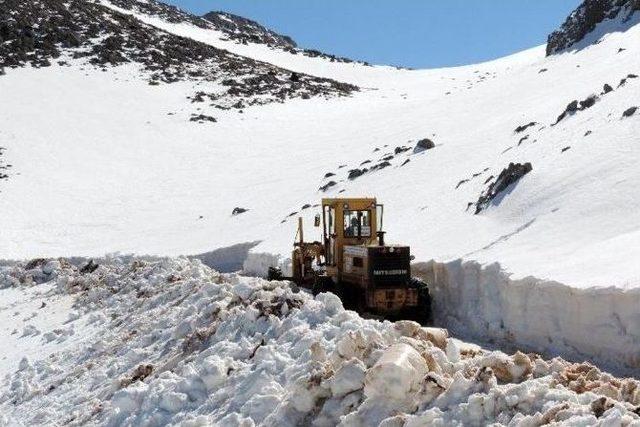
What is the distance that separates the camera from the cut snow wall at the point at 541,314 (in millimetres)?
11266

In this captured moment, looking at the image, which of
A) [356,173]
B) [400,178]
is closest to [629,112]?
[400,178]

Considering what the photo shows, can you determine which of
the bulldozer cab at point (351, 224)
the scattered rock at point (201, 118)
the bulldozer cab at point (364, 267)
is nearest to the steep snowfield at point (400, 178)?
the scattered rock at point (201, 118)

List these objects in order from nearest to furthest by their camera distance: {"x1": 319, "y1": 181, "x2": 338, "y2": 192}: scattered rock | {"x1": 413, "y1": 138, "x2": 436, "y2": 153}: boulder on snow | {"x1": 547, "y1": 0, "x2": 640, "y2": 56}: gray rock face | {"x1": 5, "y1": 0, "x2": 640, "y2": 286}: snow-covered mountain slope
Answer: {"x1": 5, "y1": 0, "x2": 640, "y2": 286}: snow-covered mountain slope < {"x1": 319, "y1": 181, "x2": 338, "y2": 192}: scattered rock < {"x1": 413, "y1": 138, "x2": 436, "y2": 153}: boulder on snow < {"x1": 547, "y1": 0, "x2": 640, "y2": 56}: gray rock face

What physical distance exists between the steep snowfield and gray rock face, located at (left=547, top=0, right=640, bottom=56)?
1.49m

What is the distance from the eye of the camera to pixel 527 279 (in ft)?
44.8

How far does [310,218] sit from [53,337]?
13.7 metres

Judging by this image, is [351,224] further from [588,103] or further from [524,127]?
[524,127]

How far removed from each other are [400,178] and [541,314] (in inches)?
762

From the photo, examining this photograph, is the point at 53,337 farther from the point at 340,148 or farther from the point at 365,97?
the point at 365,97

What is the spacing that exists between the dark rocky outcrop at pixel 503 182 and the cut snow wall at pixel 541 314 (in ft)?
17.9

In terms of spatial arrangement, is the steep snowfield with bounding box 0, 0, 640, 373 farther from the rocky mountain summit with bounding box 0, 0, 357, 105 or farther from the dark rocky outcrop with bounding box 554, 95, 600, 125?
the rocky mountain summit with bounding box 0, 0, 357, 105

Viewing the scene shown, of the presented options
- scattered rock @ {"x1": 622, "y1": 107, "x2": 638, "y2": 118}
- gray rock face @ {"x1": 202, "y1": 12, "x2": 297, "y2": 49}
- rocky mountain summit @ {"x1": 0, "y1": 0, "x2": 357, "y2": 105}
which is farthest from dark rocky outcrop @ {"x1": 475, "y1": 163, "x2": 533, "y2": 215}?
gray rock face @ {"x1": 202, "y1": 12, "x2": 297, "y2": 49}

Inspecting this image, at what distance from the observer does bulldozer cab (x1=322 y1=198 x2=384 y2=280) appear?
17.3 metres

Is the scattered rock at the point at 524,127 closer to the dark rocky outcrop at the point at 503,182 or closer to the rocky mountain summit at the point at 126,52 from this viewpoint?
the dark rocky outcrop at the point at 503,182
